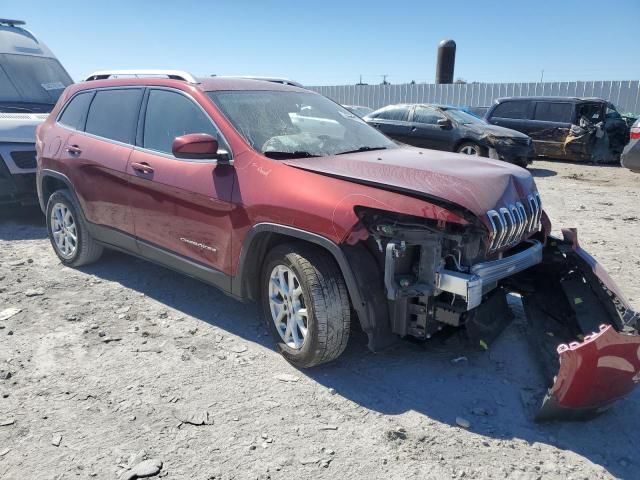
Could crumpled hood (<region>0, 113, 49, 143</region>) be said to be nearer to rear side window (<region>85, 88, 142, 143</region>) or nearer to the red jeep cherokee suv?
rear side window (<region>85, 88, 142, 143</region>)

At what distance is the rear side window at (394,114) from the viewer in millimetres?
12978

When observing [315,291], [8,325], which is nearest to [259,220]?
[315,291]

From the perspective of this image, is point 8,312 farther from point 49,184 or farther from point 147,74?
point 147,74

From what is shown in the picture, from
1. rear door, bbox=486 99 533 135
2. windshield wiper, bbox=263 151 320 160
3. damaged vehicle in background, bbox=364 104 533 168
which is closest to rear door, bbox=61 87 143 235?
windshield wiper, bbox=263 151 320 160

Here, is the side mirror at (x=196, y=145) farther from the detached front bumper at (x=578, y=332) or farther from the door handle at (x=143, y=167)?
the detached front bumper at (x=578, y=332)

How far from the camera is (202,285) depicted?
4914 millimetres

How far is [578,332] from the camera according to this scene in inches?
133

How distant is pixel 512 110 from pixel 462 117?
314 centimetres

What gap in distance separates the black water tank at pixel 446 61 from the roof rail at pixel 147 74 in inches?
1034

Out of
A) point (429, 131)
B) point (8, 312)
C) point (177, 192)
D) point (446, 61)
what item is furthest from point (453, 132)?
point (446, 61)

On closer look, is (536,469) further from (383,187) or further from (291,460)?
(383,187)

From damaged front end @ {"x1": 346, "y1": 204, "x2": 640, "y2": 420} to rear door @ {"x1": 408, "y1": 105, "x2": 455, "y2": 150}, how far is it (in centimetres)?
878

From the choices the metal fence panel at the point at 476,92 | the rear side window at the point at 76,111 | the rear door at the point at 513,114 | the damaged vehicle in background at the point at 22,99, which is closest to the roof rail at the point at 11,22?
the damaged vehicle in background at the point at 22,99

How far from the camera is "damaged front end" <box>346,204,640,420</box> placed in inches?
105
